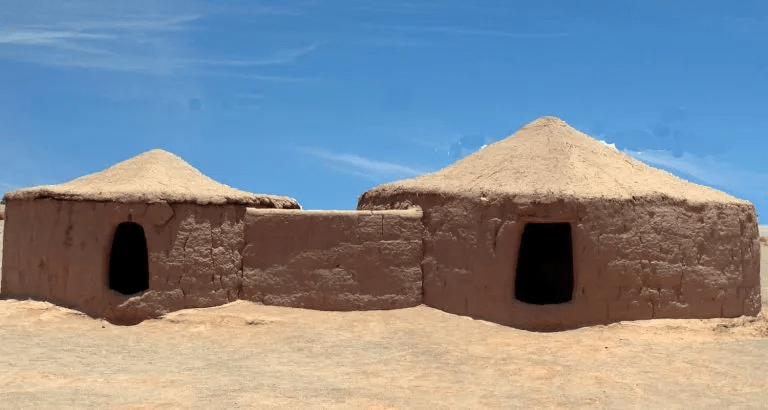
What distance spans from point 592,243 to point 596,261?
0.89ft

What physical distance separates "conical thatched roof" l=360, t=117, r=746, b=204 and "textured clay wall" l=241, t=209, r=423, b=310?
93cm

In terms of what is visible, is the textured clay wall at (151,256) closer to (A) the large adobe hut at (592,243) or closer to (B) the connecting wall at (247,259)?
(B) the connecting wall at (247,259)

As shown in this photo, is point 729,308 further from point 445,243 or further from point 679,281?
point 445,243

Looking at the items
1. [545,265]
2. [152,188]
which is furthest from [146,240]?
[545,265]

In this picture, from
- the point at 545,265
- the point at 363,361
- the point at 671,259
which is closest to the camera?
the point at 363,361

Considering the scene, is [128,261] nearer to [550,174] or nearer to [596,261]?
[550,174]

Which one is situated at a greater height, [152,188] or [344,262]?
[152,188]

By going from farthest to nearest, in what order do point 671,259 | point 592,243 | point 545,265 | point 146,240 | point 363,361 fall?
point 545,265 < point 146,240 < point 671,259 < point 592,243 < point 363,361

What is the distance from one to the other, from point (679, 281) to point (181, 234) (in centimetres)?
762

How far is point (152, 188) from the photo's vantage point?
40.8 ft

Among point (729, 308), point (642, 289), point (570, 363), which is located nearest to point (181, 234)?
point (570, 363)

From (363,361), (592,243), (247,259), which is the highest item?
(592,243)

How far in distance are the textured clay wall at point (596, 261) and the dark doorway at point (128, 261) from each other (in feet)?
19.1

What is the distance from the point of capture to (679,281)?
38.9 feet
